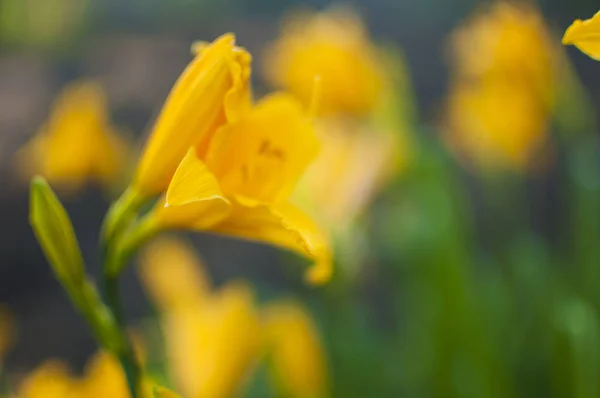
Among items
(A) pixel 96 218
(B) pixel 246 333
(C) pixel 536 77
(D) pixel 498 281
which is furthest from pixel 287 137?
(A) pixel 96 218

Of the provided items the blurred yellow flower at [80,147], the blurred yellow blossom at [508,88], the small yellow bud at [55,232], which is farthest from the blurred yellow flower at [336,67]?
the small yellow bud at [55,232]

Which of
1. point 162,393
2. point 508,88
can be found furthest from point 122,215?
point 508,88

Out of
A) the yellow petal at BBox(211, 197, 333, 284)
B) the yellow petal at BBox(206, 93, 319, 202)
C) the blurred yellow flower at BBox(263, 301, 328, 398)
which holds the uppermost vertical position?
the yellow petal at BBox(206, 93, 319, 202)

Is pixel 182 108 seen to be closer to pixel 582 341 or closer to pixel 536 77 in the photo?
pixel 582 341

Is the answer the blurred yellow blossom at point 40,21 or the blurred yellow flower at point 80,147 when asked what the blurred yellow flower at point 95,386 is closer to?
the blurred yellow flower at point 80,147

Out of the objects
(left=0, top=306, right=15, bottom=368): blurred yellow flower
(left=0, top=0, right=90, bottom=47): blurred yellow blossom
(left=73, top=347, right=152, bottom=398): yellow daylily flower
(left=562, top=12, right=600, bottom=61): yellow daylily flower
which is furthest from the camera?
(left=0, top=0, right=90, bottom=47): blurred yellow blossom

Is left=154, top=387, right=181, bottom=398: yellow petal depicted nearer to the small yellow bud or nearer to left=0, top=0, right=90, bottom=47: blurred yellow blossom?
the small yellow bud

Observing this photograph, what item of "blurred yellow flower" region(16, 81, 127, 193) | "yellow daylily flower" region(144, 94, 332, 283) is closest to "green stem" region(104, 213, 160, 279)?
"yellow daylily flower" region(144, 94, 332, 283)
